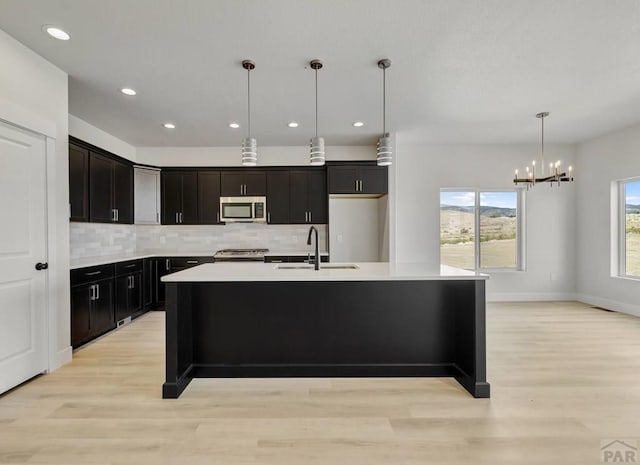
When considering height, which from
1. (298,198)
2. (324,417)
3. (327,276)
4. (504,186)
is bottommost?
(324,417)

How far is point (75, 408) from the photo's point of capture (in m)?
2.29

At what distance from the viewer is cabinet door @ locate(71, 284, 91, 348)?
11.1ft

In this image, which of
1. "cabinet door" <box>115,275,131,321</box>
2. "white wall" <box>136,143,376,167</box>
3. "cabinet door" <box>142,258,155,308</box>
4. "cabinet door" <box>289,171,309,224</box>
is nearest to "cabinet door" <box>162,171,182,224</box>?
"white wall" <box>136,143,376,167</box>

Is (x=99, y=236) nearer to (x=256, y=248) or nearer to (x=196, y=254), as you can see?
(x=196, y=254)

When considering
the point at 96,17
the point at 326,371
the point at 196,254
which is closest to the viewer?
the point at 96,17

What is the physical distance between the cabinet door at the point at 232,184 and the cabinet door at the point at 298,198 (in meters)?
0.82

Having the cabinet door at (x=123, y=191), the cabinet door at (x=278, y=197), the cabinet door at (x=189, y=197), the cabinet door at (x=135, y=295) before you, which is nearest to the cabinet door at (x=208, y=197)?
the cabinet door at (x=189, y=197)

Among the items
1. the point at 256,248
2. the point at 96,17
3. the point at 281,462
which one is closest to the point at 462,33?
the point at 96,17

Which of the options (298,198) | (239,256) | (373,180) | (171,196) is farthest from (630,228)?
(171,196)

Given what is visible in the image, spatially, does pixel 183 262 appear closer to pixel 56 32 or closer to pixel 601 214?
pixel 56 32

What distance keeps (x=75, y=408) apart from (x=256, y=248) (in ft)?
11.6

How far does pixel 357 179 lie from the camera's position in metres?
5.22

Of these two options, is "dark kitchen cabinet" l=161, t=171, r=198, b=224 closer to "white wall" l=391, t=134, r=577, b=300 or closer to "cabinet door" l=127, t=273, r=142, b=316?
"cabinet door" l=127, t=273, r=142, b=316

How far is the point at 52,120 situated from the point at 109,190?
5.50 feet
